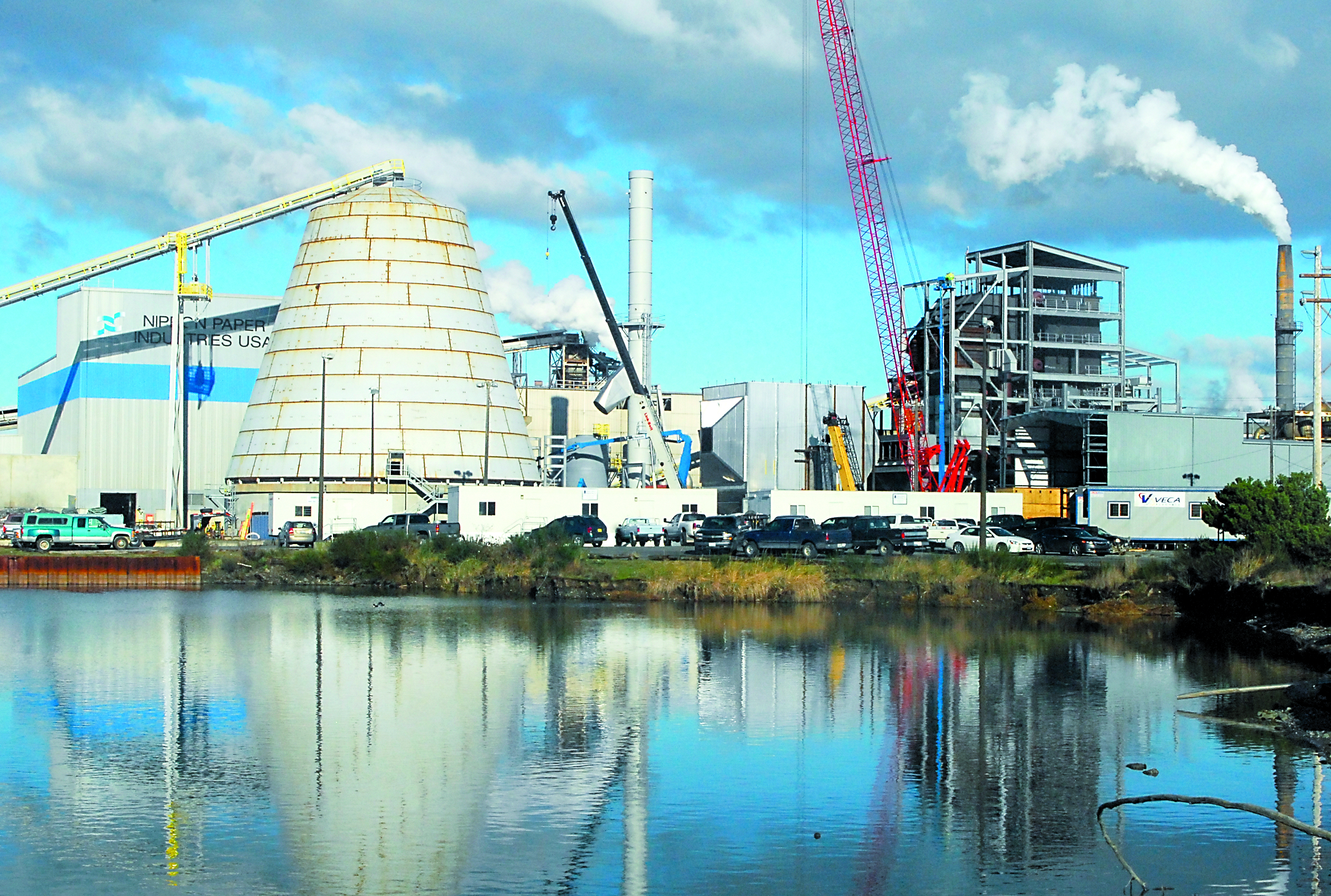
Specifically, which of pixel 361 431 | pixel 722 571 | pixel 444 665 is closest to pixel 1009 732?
pixel 444 665

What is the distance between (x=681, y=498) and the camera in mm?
77938

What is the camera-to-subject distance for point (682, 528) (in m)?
72.0

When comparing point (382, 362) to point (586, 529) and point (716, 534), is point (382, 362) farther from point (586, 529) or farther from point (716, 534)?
point (716, 534)

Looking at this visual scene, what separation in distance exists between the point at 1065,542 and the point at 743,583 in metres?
20.8

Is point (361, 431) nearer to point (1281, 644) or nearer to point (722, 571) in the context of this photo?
point (722, 571)

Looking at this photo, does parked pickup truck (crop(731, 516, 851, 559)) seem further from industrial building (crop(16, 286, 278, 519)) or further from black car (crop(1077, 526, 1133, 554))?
industrial building (crop(16, 286, 278, 519))

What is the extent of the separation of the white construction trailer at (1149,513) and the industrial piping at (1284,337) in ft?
54.3

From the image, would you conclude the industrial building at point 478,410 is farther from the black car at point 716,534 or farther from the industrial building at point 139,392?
the black car at point 716,534

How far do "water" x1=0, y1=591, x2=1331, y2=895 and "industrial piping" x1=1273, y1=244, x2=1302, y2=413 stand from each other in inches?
2153

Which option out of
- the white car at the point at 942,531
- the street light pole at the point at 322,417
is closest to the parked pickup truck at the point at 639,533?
the white car at the point at 942,531

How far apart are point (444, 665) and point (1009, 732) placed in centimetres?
1235

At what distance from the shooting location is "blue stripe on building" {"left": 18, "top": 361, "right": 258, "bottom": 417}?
337 ft

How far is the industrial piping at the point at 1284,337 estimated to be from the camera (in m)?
81.8

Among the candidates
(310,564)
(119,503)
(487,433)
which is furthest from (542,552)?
(119,503)
